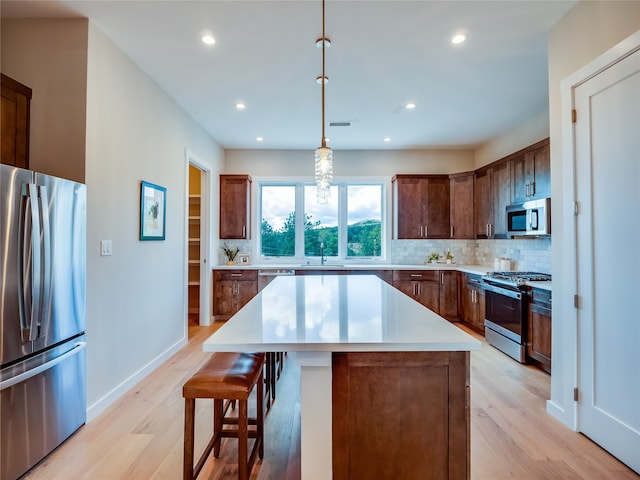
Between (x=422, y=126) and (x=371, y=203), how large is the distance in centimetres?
155

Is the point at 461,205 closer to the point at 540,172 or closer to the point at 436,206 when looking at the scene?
the point at 436,206

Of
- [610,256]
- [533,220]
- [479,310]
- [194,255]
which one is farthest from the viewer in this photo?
[194,255]

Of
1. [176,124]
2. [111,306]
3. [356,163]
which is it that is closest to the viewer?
[111,306]

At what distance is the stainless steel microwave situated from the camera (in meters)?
3.24

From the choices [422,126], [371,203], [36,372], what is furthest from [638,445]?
[371,203]

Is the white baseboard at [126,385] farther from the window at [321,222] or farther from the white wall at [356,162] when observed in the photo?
the white wall at [356,162]

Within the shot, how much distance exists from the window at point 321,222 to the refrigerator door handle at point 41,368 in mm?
3399

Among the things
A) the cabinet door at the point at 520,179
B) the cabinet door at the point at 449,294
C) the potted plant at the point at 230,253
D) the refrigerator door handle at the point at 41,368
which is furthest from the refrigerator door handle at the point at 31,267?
the cabinet door at the point at 449,294

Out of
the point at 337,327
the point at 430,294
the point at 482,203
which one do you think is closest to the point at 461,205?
the point at 482,203

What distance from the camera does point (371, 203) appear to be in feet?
17.7

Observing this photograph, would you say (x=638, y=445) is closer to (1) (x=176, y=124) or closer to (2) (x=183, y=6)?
(2) (x=183, y=6)

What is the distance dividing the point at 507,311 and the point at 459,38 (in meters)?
2.61

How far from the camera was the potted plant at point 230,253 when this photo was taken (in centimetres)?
512

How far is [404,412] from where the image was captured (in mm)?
1261
